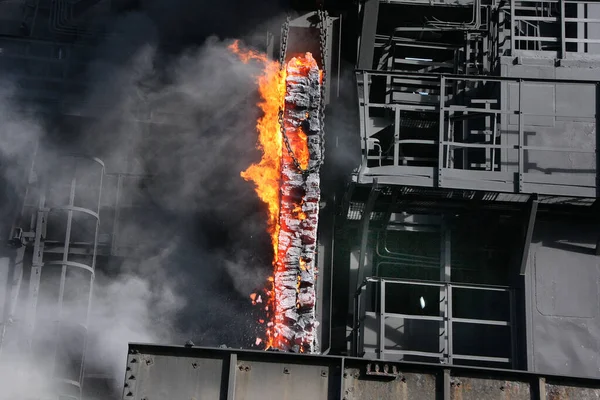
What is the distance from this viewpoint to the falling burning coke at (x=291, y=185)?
11.9 meters

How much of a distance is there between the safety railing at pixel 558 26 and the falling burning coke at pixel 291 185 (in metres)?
3.23

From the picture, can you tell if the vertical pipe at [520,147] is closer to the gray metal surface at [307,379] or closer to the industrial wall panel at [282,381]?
the gray metal surface at [307,379]

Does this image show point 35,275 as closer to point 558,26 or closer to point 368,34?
point 368,34

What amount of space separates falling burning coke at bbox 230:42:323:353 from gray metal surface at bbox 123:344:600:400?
2.33 metres

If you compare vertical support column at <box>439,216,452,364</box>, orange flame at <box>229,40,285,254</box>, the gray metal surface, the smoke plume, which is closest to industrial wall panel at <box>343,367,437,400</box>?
the gray metal surface

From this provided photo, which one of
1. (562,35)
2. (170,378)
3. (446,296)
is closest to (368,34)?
(562,35)

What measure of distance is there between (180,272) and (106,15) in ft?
15.0

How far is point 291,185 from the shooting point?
1243 centimetres

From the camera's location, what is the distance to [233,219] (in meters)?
12.7

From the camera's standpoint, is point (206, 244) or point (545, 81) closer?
point (545, 81)

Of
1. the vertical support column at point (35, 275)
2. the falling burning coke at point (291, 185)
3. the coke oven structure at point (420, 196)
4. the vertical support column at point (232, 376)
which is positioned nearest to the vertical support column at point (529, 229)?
the coke oven structure at point (420, 196)

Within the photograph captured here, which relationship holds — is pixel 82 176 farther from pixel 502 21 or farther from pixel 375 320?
pixel 502 21

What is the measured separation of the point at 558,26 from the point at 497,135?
111 inches

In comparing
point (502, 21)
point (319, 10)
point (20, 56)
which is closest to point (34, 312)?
point (20, 56)
